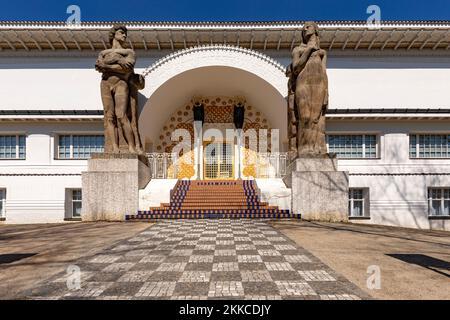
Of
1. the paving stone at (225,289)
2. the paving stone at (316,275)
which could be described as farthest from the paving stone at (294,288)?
the paving stone at (225,289)

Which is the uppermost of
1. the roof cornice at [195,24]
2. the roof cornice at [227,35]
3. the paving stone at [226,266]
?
the roof cornice at [195,24]

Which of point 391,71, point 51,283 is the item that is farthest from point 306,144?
point 391,71

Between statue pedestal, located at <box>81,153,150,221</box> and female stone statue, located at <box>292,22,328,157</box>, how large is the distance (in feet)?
21.1

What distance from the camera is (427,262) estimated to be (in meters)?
4.34

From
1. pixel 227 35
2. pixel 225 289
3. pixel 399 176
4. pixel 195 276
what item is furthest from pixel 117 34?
pixel 399 176

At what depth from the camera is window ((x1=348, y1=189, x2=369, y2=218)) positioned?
47.0 feet

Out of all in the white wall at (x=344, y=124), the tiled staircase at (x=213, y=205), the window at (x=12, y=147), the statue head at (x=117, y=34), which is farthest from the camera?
the window at (x=12, y=147)

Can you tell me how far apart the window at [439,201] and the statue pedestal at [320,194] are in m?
8.18

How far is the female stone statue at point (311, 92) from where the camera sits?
389 inches

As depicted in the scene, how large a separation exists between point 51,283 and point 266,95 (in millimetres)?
13363

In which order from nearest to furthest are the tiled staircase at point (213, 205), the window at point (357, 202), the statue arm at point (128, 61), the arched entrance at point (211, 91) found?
the tiled staircase at point (213, 205), the statue arm at point (128, 61), the arched entrance at point (211, 91), the window at point (357, 202)

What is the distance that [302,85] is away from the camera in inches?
392

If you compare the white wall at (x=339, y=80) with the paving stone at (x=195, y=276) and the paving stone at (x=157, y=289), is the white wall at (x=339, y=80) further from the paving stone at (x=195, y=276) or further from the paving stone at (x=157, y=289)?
the paving stone at (x=157, y=289)

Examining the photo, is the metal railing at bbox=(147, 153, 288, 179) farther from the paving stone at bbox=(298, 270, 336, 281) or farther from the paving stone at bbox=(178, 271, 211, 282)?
the paving stone at bbox=(178, 271, 211, 282)
